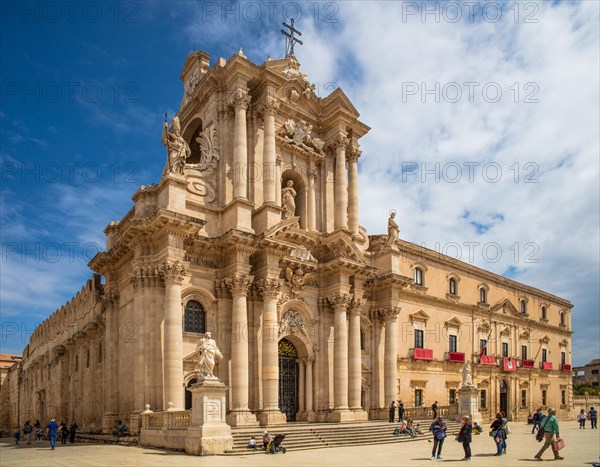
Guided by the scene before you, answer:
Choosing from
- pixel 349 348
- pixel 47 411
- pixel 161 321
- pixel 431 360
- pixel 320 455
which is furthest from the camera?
pixel 47 411

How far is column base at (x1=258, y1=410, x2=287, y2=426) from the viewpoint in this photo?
84.2ft

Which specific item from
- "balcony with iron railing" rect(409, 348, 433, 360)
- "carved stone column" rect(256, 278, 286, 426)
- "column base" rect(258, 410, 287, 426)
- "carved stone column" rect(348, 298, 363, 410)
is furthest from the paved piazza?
"balcony with iron railing" rect(409, 348, 433, 360)

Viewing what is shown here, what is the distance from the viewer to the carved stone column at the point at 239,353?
985 inches

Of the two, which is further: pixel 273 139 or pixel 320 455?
pixel 273 139

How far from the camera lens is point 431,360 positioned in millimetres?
38250

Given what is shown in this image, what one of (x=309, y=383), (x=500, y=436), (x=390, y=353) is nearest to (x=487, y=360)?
(x=390, y=353)

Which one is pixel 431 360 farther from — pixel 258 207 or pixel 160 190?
pixel 160 190

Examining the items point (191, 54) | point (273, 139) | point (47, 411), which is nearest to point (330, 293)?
point (273, 139)

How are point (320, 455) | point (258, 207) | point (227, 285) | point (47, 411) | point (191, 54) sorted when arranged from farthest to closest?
point (47, 411)
point (191, 54)
point (258, 207)
point (227, 285)
point (320, 455)

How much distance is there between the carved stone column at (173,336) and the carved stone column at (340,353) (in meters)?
8.75

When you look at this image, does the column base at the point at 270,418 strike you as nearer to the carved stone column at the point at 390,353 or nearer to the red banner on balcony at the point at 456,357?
the carved stone column at the point at 390,353

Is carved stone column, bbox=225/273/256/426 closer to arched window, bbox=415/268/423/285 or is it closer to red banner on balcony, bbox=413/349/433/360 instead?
red banner on balcony, bbox=413/349/433/360

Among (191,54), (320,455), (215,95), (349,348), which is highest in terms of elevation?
(191,54)

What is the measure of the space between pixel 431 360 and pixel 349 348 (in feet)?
32.8
